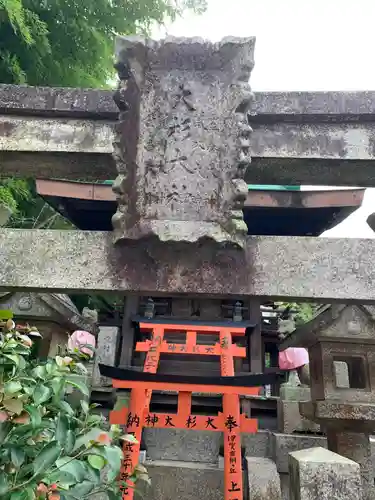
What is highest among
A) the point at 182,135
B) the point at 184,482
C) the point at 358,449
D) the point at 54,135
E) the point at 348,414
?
the point at 54,135

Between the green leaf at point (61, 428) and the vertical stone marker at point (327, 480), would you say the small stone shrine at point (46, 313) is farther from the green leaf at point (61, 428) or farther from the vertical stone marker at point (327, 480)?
the green leaf at point (61, 428)

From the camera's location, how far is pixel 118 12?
7.53 m

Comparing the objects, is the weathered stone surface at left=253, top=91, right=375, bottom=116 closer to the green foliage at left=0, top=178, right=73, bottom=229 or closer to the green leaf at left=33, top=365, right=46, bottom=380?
the green leaf at left=33, top=365, right=46, bottom=380

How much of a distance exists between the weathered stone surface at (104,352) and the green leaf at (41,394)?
5425 millimetres

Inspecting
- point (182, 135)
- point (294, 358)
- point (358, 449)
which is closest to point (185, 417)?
point (358, 449)

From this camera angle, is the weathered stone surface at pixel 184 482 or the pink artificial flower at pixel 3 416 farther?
the weathered stone surface at pixel 184 482

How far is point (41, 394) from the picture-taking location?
1.39m

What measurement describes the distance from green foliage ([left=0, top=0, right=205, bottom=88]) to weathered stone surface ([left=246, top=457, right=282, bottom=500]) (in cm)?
632

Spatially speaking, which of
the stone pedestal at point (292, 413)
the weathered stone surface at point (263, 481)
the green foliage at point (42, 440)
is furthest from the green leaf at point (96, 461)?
the stone pedestal at point (292, 413)

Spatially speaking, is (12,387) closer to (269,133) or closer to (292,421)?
(269,133)

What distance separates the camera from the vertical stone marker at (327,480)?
2.14 m

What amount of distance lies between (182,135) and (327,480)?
2.07 metres

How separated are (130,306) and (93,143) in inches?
174

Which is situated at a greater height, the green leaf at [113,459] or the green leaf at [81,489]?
the green leaf at [113,459]
